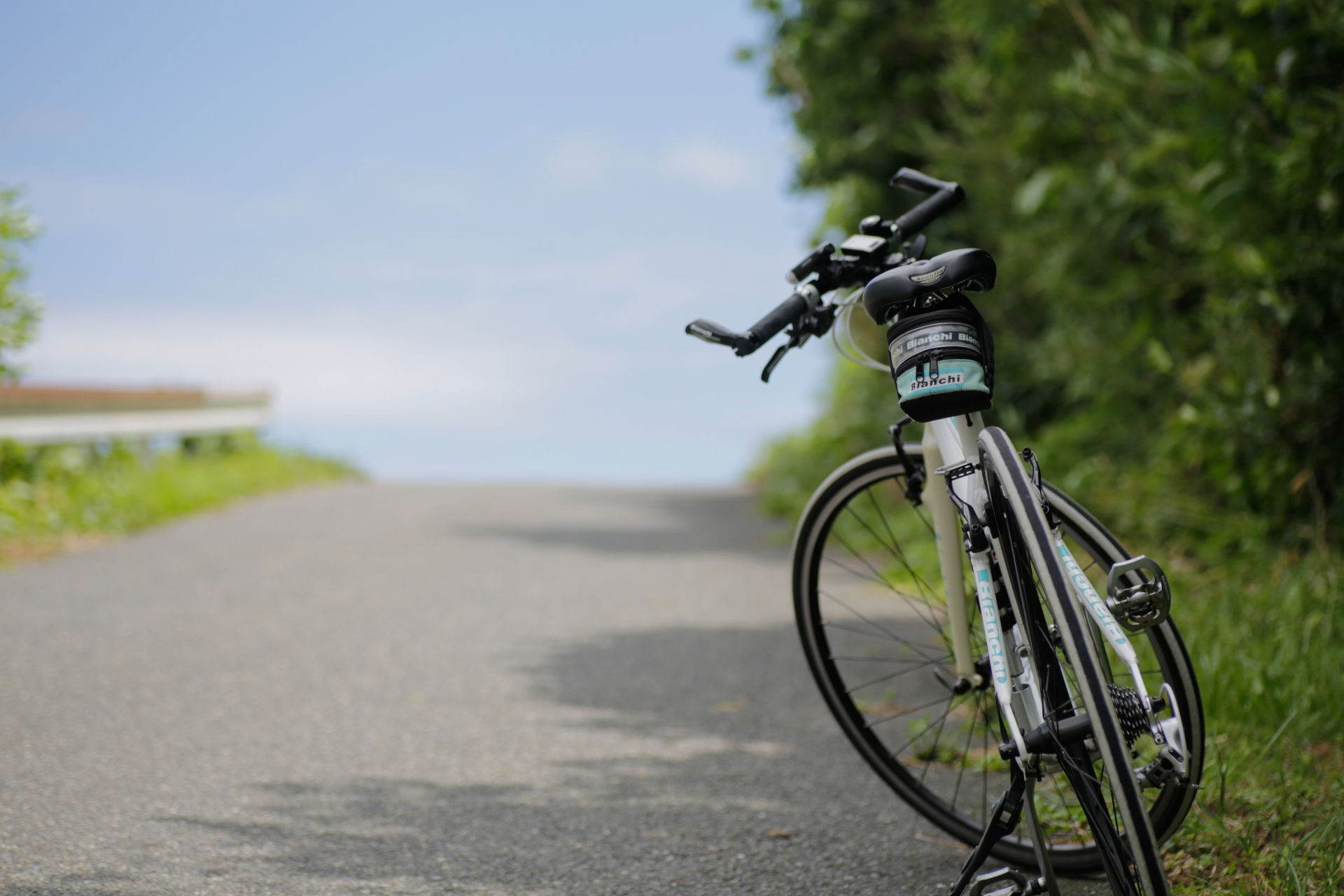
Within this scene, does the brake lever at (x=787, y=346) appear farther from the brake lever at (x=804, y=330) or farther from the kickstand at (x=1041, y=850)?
the kickstand at (x=1041, y=850)

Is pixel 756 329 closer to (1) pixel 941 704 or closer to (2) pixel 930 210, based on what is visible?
(2) pixel 930 210

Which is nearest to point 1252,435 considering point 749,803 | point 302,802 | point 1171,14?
point 1171,14

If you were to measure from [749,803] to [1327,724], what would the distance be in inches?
70.1

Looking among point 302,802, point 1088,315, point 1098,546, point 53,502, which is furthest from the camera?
point 53,502

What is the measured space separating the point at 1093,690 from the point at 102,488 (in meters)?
8.99

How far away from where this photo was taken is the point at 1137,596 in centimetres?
201

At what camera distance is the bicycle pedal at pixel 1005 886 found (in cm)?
233

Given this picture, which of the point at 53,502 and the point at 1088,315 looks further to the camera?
the point at 53,502

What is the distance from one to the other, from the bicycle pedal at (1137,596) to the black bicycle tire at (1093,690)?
3.6 inches

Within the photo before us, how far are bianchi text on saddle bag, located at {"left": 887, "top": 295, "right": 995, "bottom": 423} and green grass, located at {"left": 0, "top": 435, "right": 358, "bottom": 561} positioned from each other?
6.93 m

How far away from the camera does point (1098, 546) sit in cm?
236

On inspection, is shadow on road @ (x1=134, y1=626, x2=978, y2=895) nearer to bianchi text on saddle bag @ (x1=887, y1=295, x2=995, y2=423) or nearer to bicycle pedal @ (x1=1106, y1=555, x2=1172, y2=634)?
bicycle pedal @ (x1=1106, y1=555, x2=1172, y2=634)

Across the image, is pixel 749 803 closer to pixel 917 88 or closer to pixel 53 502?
pixel 53 502

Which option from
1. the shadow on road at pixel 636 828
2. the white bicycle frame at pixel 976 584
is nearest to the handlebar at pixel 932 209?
the white bicycle frame at pixel 976 584
